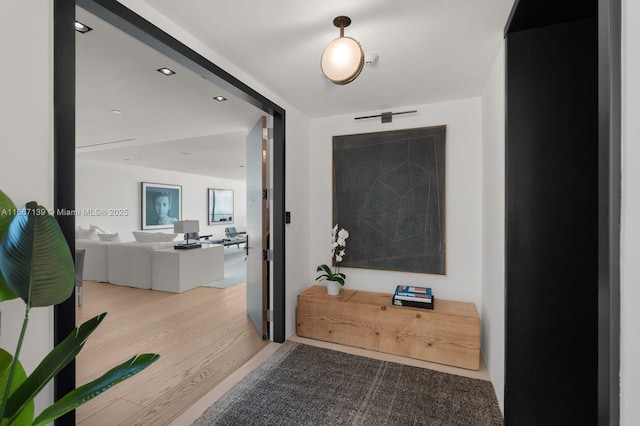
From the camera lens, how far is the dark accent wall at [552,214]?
1.47m

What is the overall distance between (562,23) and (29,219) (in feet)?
7.64

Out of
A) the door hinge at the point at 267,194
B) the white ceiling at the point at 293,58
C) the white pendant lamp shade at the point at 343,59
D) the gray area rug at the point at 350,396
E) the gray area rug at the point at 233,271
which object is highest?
the white ceiling at the point at 293,58

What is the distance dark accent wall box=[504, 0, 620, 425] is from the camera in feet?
4.83

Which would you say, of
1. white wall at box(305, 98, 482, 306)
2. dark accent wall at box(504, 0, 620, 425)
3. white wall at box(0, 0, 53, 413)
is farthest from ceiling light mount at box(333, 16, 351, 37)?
white wall at box(305, 98, 482, 306)

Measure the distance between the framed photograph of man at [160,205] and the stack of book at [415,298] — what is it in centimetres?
725

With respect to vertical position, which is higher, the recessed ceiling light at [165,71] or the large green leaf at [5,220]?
the recessed ceiling light at [165,71]

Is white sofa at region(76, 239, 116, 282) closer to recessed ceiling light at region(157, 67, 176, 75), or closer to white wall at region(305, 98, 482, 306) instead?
recessed ceiling light at region(157, 67, 176, 75)

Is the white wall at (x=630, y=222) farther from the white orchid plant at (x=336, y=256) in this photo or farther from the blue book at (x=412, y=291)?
the white orchid plant at (x=336, y=256)

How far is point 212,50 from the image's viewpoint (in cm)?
198

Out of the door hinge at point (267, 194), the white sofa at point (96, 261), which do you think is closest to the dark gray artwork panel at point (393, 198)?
the door hinge at point (267, 194)

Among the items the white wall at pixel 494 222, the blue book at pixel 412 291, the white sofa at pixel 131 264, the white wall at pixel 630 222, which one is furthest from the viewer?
the white sofa at pixel 131 264

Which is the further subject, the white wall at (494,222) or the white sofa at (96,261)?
the white sofa at (96,261)

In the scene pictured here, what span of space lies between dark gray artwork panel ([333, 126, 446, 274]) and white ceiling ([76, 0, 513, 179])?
1.24ft

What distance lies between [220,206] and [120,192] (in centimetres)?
356
